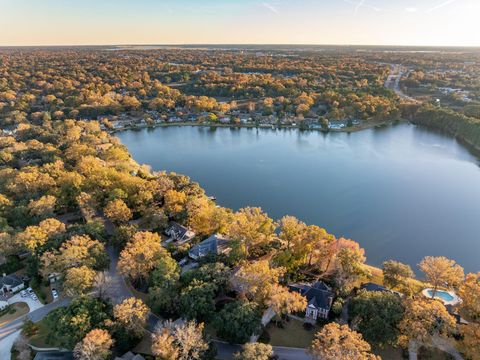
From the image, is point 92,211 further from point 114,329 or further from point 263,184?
point 263,184

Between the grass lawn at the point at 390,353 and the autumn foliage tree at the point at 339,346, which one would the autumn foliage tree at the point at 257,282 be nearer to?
the autumn foliage tree at the point at 339,346

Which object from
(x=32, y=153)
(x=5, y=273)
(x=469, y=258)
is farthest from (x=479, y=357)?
(x=32, y=153)

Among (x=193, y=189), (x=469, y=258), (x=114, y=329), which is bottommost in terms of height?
(x=469, y=258)

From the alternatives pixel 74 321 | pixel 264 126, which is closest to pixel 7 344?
pixel 74 321

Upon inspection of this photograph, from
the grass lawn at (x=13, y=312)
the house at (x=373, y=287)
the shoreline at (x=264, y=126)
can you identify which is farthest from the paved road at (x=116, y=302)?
the shoreline at (x=264, y=126)

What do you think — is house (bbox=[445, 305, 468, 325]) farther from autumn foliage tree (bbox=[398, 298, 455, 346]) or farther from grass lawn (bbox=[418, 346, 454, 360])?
grass lawn (bbox=[418, 346, 454, 360])
